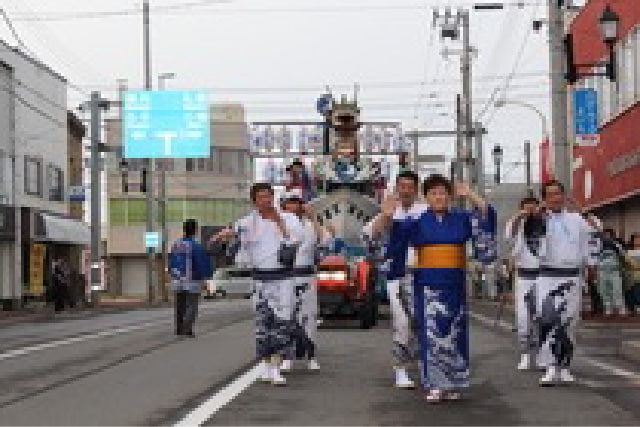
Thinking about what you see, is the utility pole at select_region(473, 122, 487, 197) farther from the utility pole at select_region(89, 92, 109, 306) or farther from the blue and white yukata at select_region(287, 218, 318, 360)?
the blue and white yukata at select_region(287, 218, 318, 360)

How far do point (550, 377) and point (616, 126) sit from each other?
23.3 m

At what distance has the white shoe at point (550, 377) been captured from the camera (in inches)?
482

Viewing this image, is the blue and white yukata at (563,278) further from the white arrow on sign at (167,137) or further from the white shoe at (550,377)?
the white arrow on sign at (167,137)

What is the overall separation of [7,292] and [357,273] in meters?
22.6

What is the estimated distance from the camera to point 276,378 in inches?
499

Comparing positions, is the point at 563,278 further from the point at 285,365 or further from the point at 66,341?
the point at 66,341

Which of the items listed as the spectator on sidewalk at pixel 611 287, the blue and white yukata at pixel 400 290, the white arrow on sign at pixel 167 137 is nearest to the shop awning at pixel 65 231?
the white arrow on sign at pixel 167 137

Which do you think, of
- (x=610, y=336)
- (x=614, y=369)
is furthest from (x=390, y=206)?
(x=610, y=336)

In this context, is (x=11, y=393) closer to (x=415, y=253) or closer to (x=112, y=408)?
(x=112, y=408)

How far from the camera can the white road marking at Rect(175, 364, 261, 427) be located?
10.0 m

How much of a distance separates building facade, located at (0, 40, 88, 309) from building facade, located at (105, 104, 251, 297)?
28.7 m

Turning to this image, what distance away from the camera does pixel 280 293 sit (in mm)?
13008

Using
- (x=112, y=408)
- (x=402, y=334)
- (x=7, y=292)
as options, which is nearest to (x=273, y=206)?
(x=402, y=334)

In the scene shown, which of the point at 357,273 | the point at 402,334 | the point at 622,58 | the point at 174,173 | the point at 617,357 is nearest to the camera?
the point at 402,334
